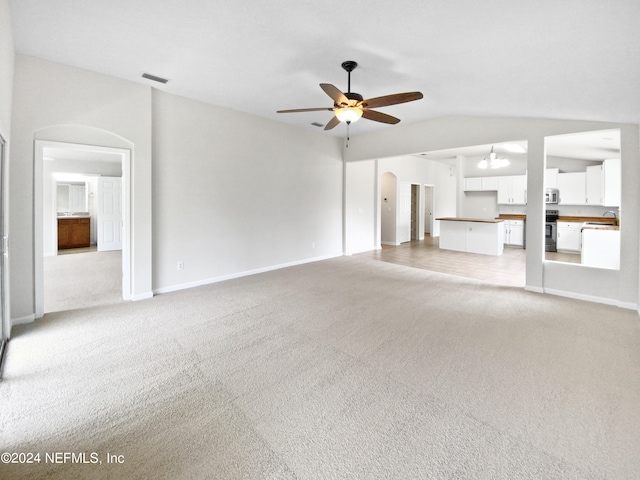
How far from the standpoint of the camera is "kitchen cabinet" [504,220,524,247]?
898 centimetres

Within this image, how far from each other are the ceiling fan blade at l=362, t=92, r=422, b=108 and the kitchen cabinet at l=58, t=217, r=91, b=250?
9577mm

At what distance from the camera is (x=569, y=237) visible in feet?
25.9

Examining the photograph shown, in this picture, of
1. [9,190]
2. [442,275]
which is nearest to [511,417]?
[442,275]

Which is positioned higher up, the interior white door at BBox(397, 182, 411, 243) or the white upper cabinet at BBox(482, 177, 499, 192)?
the white upper cabinet at BBox(482, 177, 499, 192)

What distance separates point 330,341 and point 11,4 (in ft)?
12.9

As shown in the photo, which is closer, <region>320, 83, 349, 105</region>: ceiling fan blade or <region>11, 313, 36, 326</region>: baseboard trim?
<region>320, 83, 349, 105</region>: ceiling fan blade

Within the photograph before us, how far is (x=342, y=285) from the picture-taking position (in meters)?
5.03

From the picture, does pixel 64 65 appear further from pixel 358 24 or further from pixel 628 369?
pixel 628 369

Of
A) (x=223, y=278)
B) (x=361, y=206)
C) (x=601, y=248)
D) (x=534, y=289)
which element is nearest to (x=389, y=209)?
→ (x=361, y=206)

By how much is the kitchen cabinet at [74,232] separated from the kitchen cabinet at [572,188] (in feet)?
44.3

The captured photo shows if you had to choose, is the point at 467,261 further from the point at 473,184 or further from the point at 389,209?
the point at 473,184

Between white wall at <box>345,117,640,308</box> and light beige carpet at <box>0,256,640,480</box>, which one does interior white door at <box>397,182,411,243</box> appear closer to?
white wall at <box>345,117,640,308</box>

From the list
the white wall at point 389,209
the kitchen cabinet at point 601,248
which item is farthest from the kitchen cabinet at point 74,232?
the kitchen cabinet at point 601,248

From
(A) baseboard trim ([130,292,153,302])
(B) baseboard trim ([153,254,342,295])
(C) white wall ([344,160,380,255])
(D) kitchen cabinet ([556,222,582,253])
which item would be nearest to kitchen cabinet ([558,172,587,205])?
(D) kitchen cabinet ([556,222,582,253])
